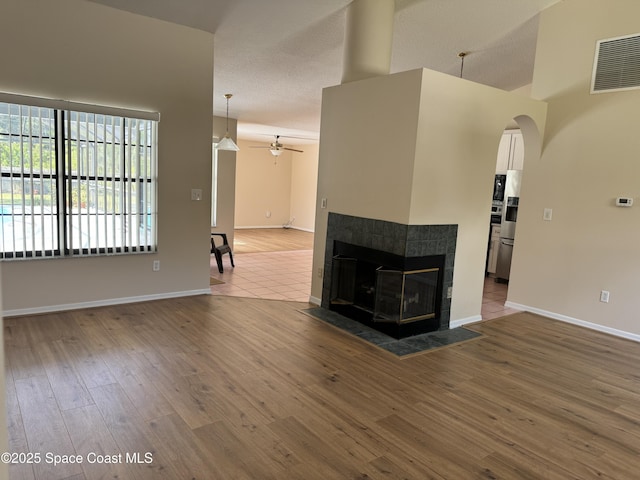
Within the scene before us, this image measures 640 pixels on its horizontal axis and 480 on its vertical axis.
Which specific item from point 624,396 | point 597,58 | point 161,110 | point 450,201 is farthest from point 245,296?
point 597,58

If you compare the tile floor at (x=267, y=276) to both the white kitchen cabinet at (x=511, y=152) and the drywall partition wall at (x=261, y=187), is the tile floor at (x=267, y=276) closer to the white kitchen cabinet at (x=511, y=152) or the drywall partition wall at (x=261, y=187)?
the white kitchen cabinet at (x=511, y=152)

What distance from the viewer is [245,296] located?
4969 mm

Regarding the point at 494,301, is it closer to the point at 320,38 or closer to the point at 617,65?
the point at 617,65

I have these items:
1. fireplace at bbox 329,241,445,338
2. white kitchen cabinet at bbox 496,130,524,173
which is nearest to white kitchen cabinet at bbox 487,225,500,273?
white kitchen cabinet at bbox 496,130,524,173

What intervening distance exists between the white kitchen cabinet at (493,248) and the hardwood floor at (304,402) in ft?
8.85

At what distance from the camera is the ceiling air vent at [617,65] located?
3.94 m

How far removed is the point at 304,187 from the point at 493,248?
681 cm

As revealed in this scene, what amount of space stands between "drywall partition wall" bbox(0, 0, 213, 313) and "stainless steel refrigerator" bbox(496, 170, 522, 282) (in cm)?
420

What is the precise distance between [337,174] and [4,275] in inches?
127

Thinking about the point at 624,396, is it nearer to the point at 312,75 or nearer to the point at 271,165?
the point at 312,75

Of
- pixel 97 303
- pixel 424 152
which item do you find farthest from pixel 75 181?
pixel 424 152

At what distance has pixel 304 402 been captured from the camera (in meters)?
2.63

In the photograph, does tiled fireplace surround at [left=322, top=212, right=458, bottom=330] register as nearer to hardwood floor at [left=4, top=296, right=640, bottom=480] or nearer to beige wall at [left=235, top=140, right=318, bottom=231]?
hardwood floor at [left=4, top=296, right=640, bottom=480]

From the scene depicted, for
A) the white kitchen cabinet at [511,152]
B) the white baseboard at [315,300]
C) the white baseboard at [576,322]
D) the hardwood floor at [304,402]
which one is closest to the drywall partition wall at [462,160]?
the hardwood floor at [304,402]
